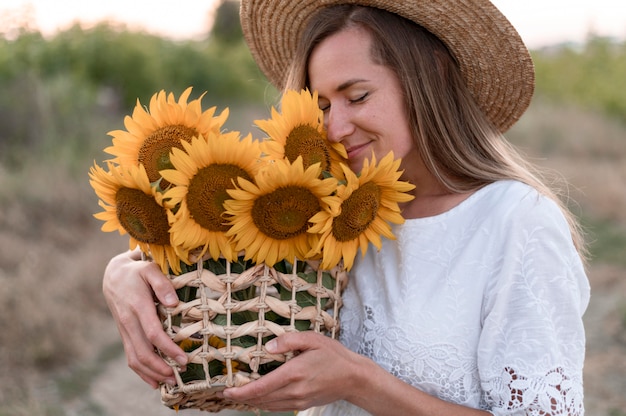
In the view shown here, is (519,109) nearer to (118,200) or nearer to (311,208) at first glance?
(311,208)

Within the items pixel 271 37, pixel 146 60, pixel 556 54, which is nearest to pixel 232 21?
pixel 556 54

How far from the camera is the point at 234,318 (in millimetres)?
1367

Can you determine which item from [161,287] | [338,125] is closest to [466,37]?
[338,125]

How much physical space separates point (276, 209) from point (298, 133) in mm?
206

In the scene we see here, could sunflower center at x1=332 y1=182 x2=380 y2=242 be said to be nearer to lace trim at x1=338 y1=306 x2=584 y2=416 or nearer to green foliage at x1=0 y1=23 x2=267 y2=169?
lace trim at x1=338 y1=306 x2=584 y2=416

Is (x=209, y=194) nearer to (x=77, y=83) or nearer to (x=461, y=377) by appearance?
(x=461, y=377)

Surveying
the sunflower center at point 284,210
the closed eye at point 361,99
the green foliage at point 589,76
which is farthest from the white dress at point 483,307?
the green foliage at point 589,76

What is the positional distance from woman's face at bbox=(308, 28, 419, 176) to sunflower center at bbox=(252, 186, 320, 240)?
1.04ft

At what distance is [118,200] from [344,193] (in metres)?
0.45

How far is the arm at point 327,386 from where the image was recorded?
4.44ft

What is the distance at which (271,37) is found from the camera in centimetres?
211

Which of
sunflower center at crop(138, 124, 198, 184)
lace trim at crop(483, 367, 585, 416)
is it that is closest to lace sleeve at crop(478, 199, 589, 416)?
lace trim at crop(483, 367, 585, 416)

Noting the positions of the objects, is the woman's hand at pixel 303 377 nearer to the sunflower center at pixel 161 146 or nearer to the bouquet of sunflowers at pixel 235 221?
the bouquet of sunflowers at pixel 235 221

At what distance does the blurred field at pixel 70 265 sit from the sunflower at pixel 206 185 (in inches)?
65.9
